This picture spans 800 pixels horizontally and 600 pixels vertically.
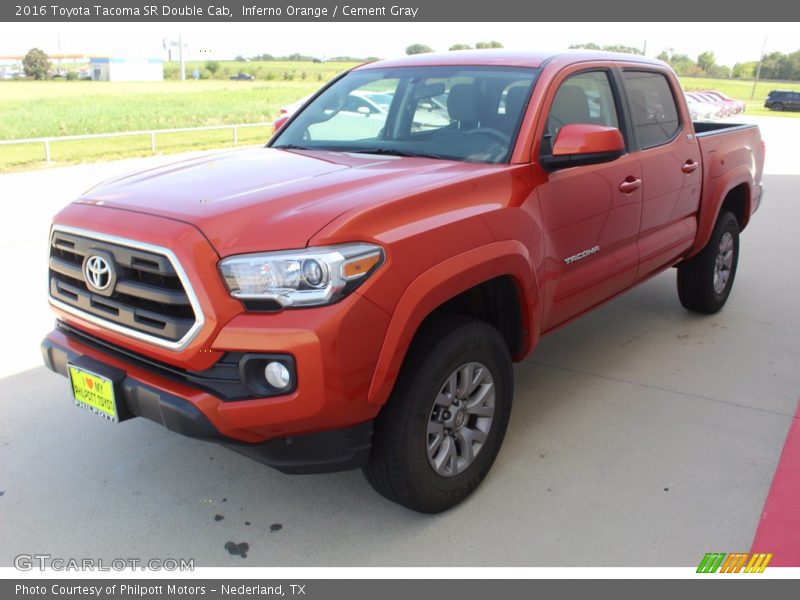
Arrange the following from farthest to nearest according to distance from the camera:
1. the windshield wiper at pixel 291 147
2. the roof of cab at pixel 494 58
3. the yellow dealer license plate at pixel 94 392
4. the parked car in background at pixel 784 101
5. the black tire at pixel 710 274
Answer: the parked car in background at pixel 784 101, the black tire at pixel 710 274, the windshield wiper at pixel 291 147, the roof of cab at pixel 494 58, the yellow dealer license plate at pixel 94 392

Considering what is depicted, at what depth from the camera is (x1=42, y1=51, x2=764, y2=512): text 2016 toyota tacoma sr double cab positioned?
8.00ft

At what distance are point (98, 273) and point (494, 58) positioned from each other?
2.36m

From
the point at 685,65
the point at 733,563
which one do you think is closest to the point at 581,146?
the point at 733,563

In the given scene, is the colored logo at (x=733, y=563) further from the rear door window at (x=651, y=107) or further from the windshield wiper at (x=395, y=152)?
the rear door window at (x=651, y=107)

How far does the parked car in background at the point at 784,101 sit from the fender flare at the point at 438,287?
5352 centimetres

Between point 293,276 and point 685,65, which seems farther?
point 685,65

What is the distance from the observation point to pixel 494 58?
3893 millimetres

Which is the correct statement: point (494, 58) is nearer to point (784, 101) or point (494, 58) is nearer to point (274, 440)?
point (274, 440)

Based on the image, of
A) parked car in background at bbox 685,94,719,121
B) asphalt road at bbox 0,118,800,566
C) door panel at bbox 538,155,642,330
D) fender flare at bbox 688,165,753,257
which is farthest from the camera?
parked car in background at bbox 685,94,719,121

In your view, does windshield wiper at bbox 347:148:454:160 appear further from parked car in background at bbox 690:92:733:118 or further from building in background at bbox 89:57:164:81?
building in background at bbox 89:57:164:81

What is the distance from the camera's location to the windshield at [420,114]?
11.4 feet

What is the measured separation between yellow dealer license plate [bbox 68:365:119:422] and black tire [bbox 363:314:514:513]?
3.28 ft
